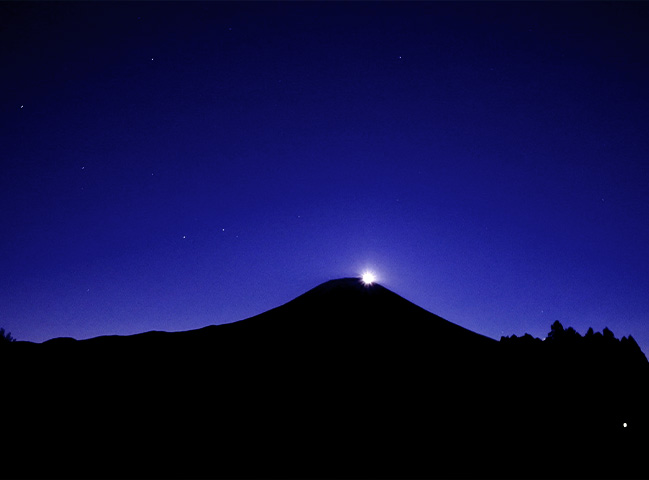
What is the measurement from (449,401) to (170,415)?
2878mm

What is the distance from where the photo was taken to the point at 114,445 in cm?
368

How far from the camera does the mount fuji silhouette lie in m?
3.47

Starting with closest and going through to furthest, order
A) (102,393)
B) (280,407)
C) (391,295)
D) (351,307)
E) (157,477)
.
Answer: (157,477) < (280,407) < (102,393) < (351,307) < (391,295)

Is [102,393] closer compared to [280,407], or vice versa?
[280,407]

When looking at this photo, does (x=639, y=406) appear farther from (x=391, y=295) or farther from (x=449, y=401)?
(x=391, y=295)

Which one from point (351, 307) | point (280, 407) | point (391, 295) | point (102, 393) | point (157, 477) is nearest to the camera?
point (157, 477)

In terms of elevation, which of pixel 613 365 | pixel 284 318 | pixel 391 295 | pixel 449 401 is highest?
pixel 391 295

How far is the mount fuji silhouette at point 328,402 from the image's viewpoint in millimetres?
3471

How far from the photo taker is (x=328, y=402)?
11.9 ft

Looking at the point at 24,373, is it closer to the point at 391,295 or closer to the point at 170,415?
the point at 170,415

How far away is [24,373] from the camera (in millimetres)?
4508

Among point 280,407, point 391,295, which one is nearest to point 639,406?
point 391,295

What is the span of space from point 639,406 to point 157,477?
18.2 feet

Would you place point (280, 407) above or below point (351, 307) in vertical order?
below
